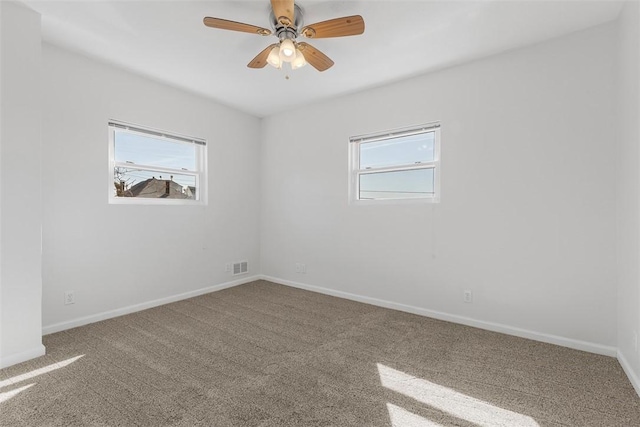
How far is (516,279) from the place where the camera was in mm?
2703

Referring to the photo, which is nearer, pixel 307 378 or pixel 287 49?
pixel 307 378

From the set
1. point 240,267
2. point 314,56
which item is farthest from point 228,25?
point 240,267

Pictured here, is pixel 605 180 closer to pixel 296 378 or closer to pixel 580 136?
pixel 580 136

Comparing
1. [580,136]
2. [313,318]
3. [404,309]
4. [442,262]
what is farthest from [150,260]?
[580,136]

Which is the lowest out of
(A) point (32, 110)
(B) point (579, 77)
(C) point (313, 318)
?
(C) point (313, 318)

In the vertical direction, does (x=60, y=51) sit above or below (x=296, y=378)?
above

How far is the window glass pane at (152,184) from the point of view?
3.26 metres

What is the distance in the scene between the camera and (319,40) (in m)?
2.59

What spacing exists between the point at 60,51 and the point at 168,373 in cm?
299

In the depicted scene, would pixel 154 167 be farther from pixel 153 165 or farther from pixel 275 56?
pixel 275 56

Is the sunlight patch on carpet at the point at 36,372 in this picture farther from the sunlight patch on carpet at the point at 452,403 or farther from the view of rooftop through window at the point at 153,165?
the sunlight patch on carpet at the point at 452,403

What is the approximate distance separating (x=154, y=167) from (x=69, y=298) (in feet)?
5.17

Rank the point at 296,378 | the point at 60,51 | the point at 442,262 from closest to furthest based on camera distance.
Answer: the point at 296,378 → the point at 60,51 → the point at 442,262

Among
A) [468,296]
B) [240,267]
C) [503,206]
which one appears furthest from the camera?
[240,267]
